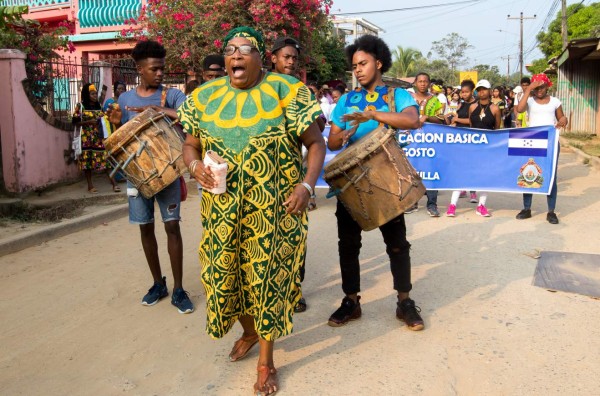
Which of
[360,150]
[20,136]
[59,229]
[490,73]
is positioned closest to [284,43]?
[360,150]

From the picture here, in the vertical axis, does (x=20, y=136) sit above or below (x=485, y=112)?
below

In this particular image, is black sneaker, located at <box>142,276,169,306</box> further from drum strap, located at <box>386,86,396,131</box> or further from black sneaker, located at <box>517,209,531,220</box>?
black sneaker, located at <box>517,209,531,220</box>

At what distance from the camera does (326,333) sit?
3.96 m

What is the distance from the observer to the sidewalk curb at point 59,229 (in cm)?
602

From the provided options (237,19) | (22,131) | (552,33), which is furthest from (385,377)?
(552,33)

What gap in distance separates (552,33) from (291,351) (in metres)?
33.8

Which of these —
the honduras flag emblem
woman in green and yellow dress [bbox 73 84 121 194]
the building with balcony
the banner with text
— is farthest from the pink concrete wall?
the building with balcony

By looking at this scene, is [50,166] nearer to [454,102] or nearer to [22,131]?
[22,131]

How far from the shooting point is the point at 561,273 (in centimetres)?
515

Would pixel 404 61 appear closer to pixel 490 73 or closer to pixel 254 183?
pixel 490 73

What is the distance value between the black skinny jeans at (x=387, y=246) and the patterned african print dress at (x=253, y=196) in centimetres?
90

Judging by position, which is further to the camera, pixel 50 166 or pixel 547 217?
pixel 50 166

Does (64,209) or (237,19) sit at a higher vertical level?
(237,19)

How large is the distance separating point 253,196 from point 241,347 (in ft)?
3.53
